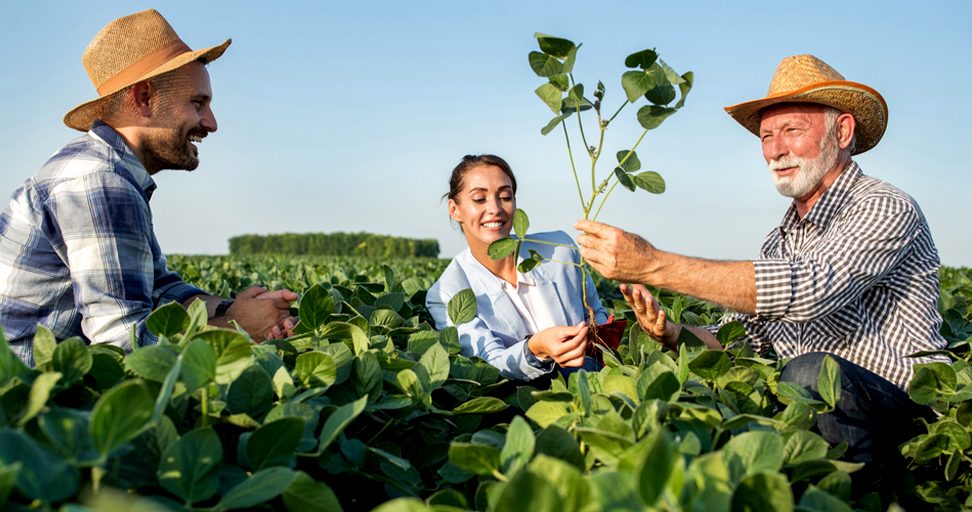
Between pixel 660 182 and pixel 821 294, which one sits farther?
pixel 821 294

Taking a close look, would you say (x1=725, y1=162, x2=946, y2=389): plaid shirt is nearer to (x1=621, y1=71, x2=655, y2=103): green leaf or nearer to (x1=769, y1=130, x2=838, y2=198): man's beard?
(x1=769, y1=130, x2=838, y2=198): man's beard

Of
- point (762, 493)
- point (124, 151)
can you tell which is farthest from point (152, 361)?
point (124, 151)

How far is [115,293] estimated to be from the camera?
2.71 meters

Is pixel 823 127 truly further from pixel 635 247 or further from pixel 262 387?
pixel 262 387

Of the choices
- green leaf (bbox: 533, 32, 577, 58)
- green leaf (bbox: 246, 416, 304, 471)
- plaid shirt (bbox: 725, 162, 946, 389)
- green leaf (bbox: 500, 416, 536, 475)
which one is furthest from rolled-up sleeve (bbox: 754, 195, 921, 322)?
green leaf (bbox: 246, 416, 304, 471)

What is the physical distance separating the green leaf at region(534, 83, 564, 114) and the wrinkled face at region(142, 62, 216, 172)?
176cm

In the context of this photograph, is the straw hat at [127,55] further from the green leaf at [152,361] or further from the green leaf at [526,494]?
the green leaf at [526,494]

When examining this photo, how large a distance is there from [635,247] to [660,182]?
0.26 m

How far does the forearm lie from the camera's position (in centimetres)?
266

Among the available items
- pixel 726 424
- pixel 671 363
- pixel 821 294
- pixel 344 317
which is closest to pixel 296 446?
pixel 726 424

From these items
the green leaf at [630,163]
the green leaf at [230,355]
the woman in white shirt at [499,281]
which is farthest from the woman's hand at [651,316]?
the green leaf at [230,355]

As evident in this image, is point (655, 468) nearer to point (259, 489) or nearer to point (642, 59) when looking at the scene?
point (259, 489)

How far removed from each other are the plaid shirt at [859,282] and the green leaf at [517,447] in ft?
5.37

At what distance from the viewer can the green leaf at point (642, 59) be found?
2.23 m
